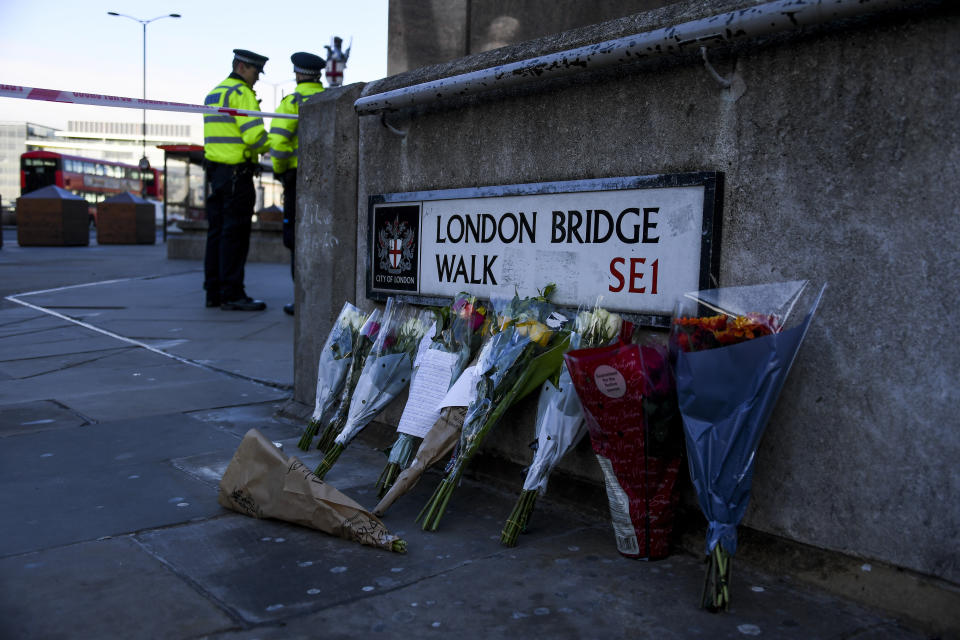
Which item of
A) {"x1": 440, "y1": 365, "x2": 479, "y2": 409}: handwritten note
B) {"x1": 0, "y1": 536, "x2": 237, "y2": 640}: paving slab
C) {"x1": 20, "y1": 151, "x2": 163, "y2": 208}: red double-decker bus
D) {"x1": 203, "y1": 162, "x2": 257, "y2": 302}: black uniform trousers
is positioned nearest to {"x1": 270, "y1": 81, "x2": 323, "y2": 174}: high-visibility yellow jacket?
{"x1": 203, "y1": 162, "x2": 257, "y2": 302}: black uniform trousers

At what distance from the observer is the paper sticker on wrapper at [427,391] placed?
3305 mm

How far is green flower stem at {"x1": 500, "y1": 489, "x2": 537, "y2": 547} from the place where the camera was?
2787mm

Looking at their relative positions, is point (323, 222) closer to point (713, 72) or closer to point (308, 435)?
point (308, 435)

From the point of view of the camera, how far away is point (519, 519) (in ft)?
9.20

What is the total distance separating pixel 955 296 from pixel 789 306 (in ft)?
1.42

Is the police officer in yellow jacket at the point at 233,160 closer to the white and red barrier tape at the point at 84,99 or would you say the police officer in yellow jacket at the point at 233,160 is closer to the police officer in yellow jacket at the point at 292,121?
the police officer in yellow jacket at the point at 292,121

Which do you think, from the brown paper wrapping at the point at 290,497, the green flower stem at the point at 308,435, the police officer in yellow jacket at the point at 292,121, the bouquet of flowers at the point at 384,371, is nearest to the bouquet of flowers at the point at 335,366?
the green flower stem at the point at 308,435

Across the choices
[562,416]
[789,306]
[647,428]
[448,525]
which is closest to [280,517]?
[448,525]

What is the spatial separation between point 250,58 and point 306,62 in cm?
65

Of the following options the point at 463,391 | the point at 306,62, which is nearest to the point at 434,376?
the point at 463,391

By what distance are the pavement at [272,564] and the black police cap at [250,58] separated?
422 cm

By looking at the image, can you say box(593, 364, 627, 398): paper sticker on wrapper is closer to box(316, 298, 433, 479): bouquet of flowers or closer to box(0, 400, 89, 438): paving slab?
box(316, 298, 433, 479): bouquet of flowers

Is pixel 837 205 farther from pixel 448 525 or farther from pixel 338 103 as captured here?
pixel 338 103

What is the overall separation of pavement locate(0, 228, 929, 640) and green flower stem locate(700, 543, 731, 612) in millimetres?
34
